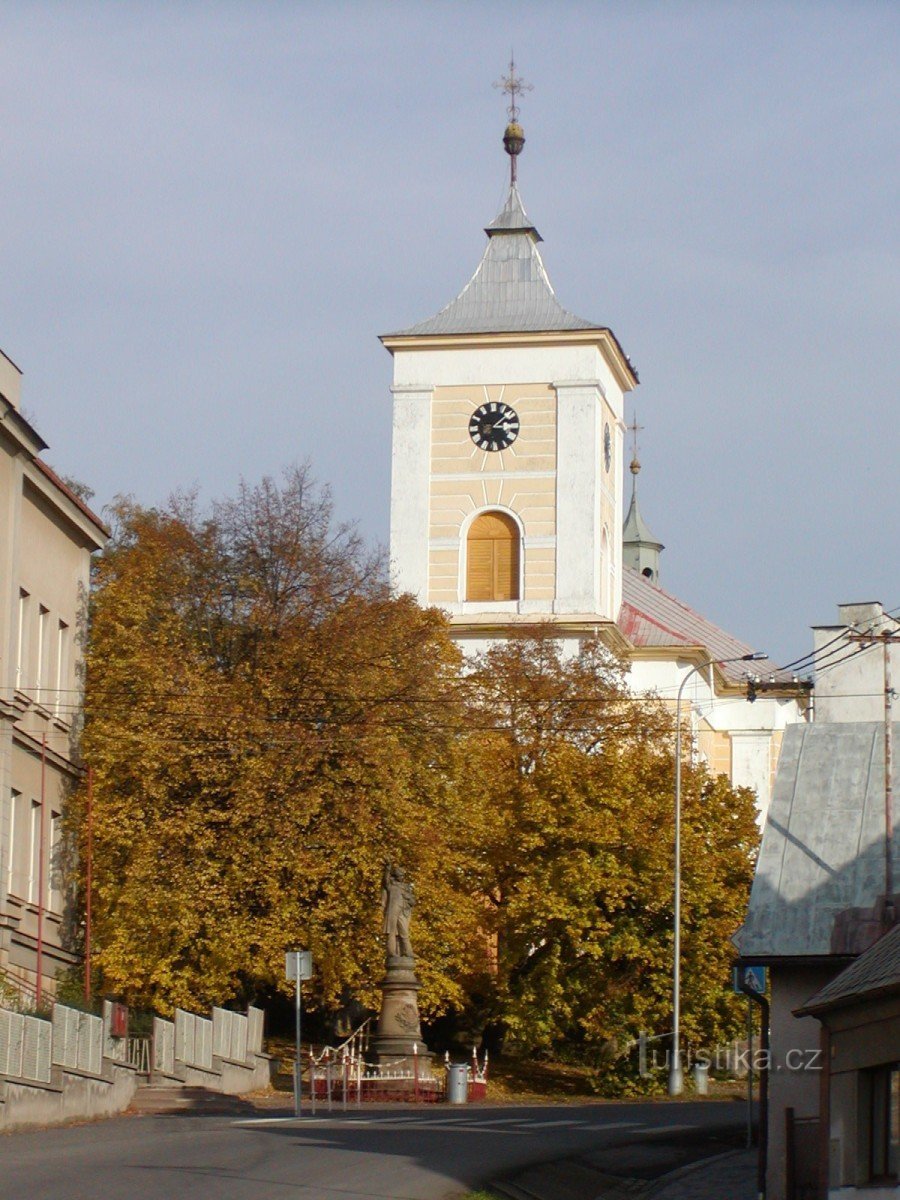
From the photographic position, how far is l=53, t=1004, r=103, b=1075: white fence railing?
97.1ft

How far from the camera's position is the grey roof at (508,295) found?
69750mm

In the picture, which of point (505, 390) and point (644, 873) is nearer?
point (644, 873)

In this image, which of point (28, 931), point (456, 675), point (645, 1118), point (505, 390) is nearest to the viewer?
point (645, 1118)

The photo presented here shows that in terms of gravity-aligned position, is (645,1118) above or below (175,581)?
below

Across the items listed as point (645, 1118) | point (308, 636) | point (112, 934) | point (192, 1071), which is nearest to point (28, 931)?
point (112, 934)

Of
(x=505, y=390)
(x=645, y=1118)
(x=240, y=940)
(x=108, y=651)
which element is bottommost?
(x=645, y=1118)

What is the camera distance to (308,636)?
45938 millimetres

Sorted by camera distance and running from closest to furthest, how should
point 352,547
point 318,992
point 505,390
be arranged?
1. point 318,992
2. point 352,547
3. point 505,390

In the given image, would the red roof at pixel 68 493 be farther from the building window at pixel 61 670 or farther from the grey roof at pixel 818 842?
the grey roof at pixel 818 842

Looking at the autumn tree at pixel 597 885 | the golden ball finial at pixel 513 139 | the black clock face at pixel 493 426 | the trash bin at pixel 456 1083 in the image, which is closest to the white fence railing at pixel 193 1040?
the trash bin at pixel 456 1083

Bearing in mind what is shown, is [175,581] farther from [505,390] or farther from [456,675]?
[505,390]

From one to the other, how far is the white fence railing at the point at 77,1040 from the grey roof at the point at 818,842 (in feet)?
32.4

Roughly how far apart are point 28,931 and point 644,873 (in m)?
14.6

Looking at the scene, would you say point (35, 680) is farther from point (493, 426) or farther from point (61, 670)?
point (493, 426)
